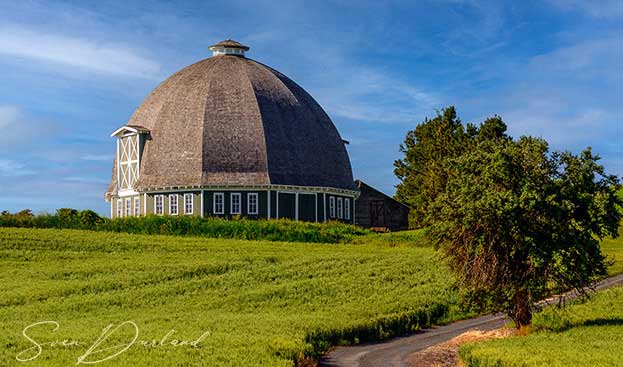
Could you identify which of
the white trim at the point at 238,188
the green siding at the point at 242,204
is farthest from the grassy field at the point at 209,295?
the white trim at the point at 238,188

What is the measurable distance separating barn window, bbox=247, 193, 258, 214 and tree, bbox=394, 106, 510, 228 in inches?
518

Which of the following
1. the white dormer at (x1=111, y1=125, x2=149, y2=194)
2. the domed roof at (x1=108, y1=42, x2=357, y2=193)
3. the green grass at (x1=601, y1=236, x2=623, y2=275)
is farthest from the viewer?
the white dormer at (x1=111, y1=125, x2=149, y2=194)

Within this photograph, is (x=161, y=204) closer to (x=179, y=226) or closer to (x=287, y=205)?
(x=179, y=226)

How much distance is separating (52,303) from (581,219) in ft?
62.2

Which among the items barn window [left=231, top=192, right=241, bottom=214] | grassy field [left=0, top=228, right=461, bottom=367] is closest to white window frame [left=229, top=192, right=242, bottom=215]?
barn window [left=231, top=192, right=241, bottom=214]

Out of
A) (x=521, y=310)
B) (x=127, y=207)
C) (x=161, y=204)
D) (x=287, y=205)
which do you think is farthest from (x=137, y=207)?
(x=521, y=310)

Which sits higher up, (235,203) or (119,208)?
(235,203)

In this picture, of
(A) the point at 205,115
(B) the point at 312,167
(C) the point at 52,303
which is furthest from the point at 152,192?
(C) the point at 52,303

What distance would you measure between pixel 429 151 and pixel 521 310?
53.1 metres

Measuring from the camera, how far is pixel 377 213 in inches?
3248

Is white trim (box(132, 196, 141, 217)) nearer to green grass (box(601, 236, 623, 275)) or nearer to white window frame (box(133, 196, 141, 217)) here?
white window frame (box(133, 196, 141, 217))

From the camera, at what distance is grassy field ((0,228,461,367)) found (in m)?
22.5

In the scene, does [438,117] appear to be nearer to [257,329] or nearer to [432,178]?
[432,178]

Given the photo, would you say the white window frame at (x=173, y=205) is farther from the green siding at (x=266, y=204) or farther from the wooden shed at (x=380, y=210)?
the wooden shed at (x=380, y=210)
